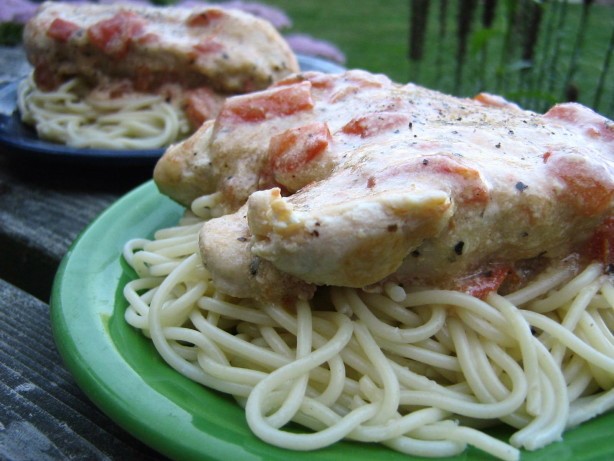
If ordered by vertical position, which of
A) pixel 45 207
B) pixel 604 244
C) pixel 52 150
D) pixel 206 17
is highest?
pixel 604 244

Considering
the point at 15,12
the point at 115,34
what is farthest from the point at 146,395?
→ the point at 15,12

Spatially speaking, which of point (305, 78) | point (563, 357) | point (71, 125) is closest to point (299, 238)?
point (563, 357)

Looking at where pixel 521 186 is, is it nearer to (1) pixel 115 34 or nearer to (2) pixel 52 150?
(2) pixel 52 150

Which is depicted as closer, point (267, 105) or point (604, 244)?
point (604, 244)

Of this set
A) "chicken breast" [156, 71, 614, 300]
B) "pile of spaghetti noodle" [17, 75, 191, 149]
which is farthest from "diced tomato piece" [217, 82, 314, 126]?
"pile of spaghetti noodle" [17, 75, 191, 149]

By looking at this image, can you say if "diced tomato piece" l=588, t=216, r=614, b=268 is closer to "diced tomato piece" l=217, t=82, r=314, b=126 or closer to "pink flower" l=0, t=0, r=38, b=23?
"diced tomato piece" l=217, t=82, r=314, b=126
